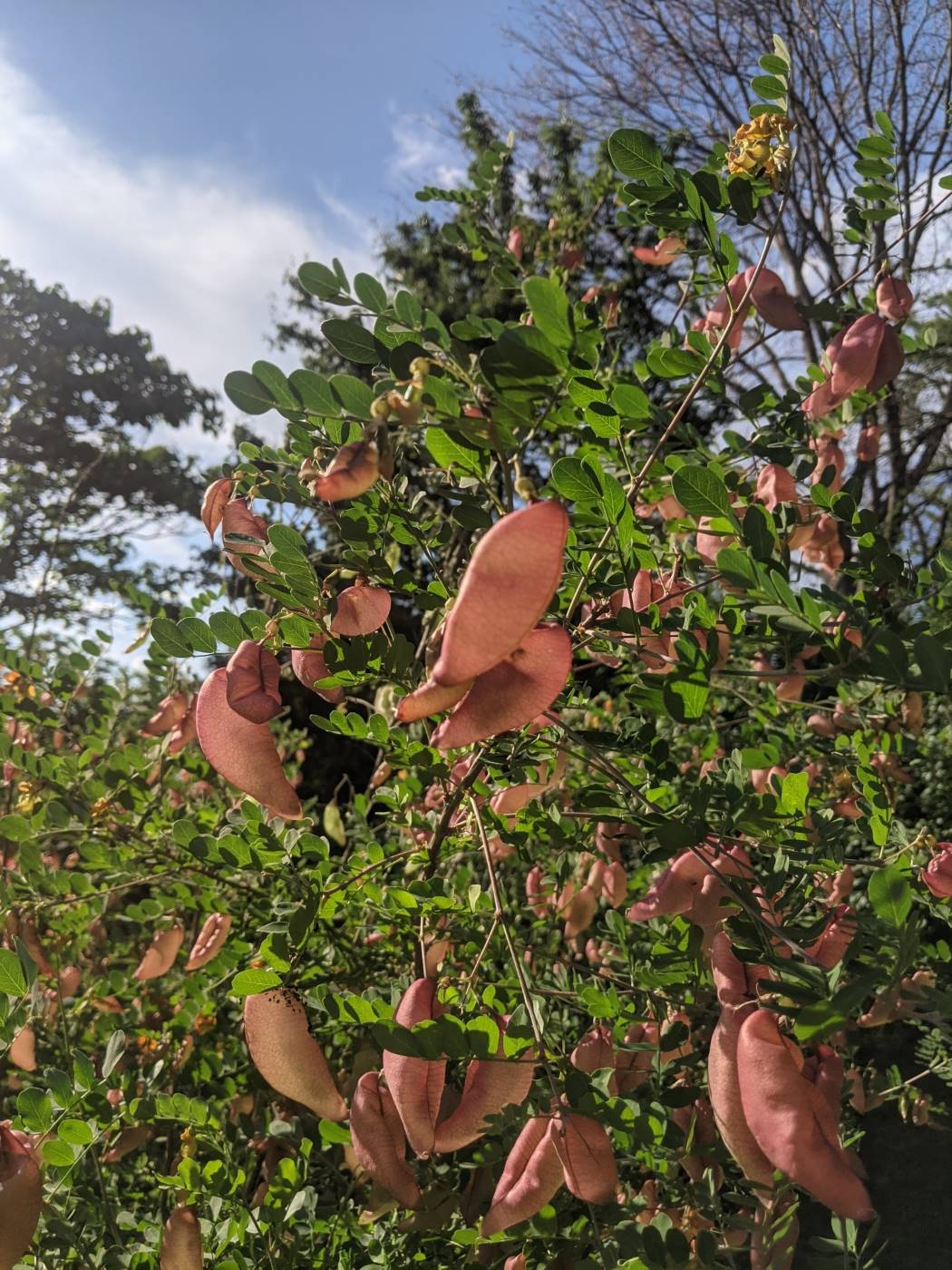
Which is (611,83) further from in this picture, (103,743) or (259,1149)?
(259,1149)

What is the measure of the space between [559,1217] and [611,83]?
651 centimetres

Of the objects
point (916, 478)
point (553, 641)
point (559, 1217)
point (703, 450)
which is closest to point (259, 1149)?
point (559, 1217)

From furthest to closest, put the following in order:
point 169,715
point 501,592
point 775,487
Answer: point 169,715
point 775,487
point 501,592

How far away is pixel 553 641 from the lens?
47cm

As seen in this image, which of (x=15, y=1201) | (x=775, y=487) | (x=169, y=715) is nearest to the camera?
(x=15, y=1201)

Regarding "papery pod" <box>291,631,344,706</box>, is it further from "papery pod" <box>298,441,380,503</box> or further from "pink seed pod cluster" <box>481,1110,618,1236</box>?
"pink seed pod cluster" <box>481,1110,618,1236</box>

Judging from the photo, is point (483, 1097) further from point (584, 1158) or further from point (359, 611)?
point (359, 611)

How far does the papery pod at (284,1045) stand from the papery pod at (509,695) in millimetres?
340

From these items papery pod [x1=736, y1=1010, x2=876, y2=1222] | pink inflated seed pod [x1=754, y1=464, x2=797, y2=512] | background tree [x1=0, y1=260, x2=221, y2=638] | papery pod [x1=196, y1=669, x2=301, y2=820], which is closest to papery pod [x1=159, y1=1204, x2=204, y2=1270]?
papery pod [x1=196, y1=669, x2=301, y2=820]

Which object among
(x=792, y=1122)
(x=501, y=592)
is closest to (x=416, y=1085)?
(x=792, y=1122)

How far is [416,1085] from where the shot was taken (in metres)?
0.61

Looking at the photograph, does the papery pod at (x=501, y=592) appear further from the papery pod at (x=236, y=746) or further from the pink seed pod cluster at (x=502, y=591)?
the papery pod at (x=236, y=746)

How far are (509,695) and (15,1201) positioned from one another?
19.5 inches

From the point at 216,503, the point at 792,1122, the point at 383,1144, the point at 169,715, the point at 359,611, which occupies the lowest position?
the point at 383,1144
